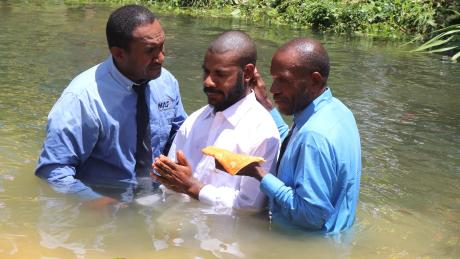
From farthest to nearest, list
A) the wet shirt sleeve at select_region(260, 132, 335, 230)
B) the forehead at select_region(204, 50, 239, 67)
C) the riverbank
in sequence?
the riverbank
the forehead at select_region(204, 50, 239, 67)
the wet shirt sleeve at select_region(260, 132, 335, 230)

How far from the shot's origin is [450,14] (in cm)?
1689

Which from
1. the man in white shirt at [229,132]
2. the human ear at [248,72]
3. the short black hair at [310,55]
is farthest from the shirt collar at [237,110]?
the short black hair at [310,55]

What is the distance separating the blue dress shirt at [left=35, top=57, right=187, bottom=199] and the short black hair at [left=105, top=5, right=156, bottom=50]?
21 centimetres

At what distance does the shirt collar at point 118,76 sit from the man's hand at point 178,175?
0.77 meters

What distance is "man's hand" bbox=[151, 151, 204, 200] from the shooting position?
14.9 ft

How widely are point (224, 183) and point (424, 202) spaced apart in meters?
2.58

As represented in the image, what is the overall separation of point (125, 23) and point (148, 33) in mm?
181

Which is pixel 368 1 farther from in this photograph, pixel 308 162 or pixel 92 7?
pixel 308 162

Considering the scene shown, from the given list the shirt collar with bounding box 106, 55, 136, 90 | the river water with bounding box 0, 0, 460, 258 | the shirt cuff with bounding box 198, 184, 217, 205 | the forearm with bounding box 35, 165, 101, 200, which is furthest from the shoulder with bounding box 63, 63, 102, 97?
the shirt cuff with bounding box 198, 184, 217, 205

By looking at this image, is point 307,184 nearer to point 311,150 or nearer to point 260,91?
point 311,150

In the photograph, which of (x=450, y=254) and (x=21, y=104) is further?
(x=21, y=104)

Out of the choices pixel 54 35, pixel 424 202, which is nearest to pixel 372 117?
pixel 424 202

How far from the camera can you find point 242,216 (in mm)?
4852

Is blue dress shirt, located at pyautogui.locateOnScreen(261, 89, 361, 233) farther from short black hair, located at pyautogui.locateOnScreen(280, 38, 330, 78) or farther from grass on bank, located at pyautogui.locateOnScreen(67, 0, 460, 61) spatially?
grass on bank, located at pyautogui.locateOnScreen(67, 0, 460, 61)
